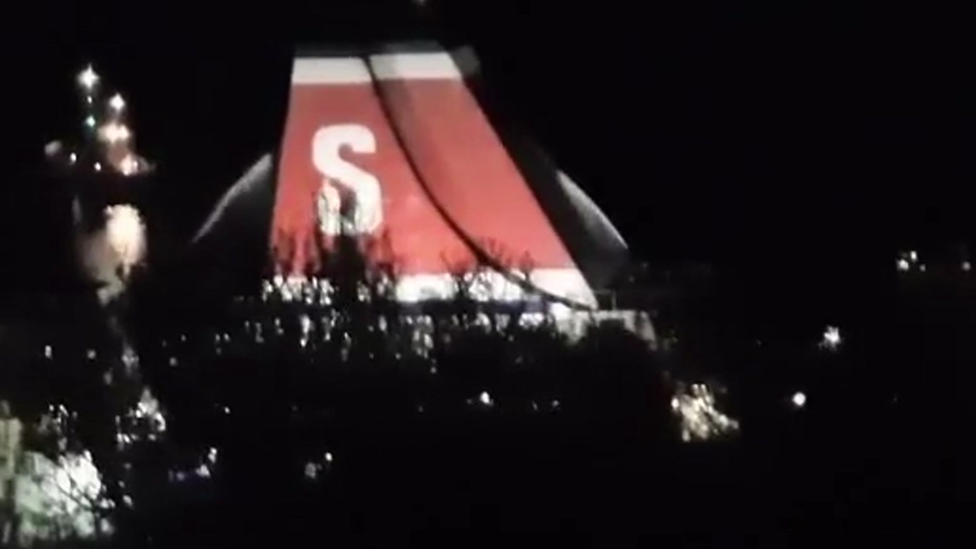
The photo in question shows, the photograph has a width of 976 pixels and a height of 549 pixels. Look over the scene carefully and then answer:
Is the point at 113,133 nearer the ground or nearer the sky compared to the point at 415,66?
nearer the ground

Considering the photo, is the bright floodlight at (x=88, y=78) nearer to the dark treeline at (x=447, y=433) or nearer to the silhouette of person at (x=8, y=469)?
the dark treeline at (x=447, y=433)

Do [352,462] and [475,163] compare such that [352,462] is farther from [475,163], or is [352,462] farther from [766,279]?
[475,163]

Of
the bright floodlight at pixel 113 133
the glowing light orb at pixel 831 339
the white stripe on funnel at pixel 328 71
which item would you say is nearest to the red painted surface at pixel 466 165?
the white stripe on funnel at pixel 328 71

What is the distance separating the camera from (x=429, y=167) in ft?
28.6

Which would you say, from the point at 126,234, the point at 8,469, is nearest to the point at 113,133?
the point at 126,234

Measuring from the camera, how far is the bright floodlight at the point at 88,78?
9.97m

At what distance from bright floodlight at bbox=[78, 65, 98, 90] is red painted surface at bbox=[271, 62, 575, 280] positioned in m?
1.52

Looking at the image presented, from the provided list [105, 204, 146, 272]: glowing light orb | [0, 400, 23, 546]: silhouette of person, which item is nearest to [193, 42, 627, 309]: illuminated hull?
[105, 204, 146, 272]: glowing light orb

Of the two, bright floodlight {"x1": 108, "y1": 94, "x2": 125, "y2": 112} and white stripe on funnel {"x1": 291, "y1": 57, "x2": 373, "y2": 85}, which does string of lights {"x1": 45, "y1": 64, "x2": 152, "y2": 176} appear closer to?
bright floodlight {"x1": 108, "y1": 94, "x2": 125, "y2": 112}

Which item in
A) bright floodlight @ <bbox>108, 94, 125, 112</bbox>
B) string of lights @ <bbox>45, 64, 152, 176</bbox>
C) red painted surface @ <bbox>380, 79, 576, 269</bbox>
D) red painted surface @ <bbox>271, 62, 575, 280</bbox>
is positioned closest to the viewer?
red painted surface @ <bbox>271, 62, 575, 280</bbox>

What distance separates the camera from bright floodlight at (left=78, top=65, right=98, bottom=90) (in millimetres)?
9969

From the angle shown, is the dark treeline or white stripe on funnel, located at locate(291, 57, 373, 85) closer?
the dark treeline

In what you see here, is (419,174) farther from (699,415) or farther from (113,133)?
(699,415)

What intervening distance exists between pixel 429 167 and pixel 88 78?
6.38ft
